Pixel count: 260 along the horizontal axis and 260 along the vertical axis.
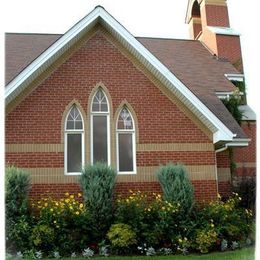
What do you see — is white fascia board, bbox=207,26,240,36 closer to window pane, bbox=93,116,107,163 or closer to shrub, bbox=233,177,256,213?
shrub, bbox=233,177,256,213

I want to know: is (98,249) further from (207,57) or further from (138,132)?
(207,57)

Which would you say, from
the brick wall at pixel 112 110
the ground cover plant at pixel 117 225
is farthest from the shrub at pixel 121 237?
the brick wall at pixel 112 110

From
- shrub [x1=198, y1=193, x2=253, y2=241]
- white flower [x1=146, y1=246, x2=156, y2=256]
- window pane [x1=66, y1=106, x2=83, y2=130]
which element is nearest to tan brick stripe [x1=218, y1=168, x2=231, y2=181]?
shrub [x1=198, y1=193, x2=253, y2=241]

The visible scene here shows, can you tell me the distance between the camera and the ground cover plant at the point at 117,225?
448 inches

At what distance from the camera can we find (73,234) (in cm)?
1167

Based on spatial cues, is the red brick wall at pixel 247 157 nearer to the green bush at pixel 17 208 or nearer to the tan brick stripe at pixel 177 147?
the tan brick stripe at pixel 177 147

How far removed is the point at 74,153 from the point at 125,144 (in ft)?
4.84

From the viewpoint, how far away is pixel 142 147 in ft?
44.6

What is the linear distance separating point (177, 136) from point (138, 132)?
1170 mm

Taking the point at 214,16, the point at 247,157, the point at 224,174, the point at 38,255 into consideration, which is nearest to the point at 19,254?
the point at 38,255

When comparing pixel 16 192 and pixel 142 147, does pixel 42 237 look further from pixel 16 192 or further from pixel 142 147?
pixel 142 147

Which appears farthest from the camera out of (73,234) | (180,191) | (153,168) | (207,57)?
(207,57)

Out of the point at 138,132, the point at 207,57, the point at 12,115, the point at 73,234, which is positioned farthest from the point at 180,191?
the point at 207,57

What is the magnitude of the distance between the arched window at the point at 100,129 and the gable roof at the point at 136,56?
156cm
